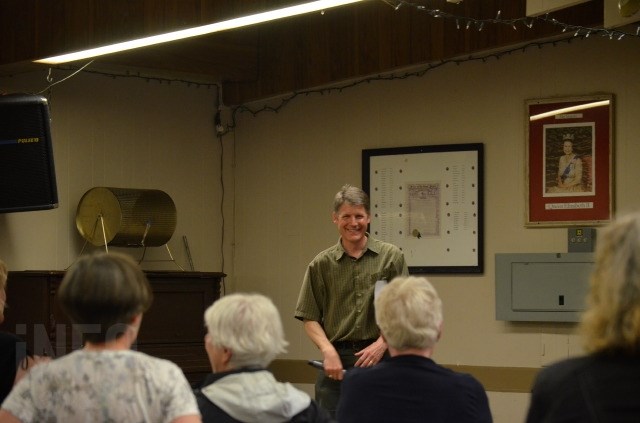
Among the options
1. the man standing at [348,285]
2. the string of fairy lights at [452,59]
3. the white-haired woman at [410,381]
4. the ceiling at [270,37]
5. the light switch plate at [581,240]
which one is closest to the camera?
the white-haired woman at [410,381]

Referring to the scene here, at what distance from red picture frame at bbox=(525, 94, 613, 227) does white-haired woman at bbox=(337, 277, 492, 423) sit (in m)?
3.80

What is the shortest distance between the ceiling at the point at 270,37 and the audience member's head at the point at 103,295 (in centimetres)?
291

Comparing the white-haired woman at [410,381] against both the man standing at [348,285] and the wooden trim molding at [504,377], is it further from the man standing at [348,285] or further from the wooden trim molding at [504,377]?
A: the wooden trim molding at [504,377]

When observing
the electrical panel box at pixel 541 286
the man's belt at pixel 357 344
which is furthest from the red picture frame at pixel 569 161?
the man's belt at pixel 357 344

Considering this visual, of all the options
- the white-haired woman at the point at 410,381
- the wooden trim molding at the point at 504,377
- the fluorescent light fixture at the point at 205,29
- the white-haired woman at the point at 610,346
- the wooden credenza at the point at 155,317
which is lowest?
the wooden trim molding at the point at 504,377

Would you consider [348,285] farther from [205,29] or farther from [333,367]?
[205,29]

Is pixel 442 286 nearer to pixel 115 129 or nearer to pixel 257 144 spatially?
pixel 257 144

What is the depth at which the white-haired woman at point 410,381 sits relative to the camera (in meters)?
2.71

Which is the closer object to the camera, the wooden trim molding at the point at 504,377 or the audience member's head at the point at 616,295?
the audience member's head at the point at 616,295

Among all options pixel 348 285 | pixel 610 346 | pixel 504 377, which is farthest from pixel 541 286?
pixel 610 346

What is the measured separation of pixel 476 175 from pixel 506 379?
4.29ft

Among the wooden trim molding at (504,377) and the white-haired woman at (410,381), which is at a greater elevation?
the white-haired woman at (410,381)

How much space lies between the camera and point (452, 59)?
6.91 m

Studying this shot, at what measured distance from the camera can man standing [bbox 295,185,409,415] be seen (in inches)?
180
